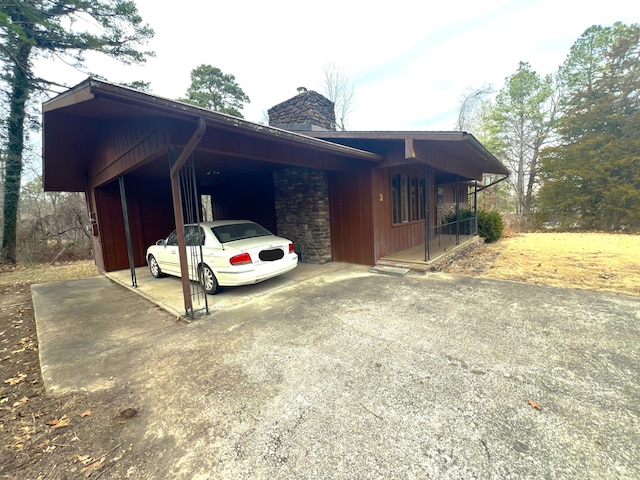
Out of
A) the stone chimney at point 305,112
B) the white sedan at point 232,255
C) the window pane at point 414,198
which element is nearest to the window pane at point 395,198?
the window pane at point 414,198

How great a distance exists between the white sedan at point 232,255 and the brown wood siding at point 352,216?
6.59ft

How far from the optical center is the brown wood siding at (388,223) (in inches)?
273

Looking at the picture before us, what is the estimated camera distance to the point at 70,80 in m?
11.1

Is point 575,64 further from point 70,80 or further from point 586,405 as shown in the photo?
point 70,80

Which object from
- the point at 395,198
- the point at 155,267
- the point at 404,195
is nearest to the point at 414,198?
the point at 404,195

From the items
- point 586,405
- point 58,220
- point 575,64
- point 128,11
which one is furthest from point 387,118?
point 586,405

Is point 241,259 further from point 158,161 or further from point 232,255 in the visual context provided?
point 158,161

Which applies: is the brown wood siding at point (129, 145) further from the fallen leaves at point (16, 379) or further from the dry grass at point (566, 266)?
the dry grass at point (566, 266)

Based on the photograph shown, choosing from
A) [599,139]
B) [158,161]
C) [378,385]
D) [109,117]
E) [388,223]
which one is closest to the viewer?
[378,385]

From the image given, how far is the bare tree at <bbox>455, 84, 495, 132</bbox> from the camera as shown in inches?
815

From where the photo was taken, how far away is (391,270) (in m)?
6.37

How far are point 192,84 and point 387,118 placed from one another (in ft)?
46.2

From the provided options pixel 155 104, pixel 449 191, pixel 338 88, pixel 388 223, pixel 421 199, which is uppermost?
pixel 338 88

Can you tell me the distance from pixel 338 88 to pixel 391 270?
682 inches
